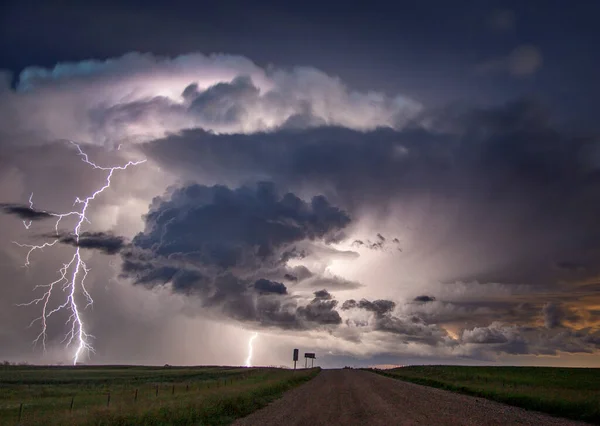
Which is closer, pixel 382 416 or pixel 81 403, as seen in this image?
pixel 382 416

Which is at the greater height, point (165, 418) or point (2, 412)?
point (165, 418)

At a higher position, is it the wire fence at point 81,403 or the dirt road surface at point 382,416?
the dirt road surface at point 382,416

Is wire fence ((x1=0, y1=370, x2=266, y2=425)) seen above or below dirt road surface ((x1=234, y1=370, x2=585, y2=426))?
below

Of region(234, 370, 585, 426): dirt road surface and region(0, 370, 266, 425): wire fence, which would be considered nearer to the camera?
region(234, 370, 585, 426): dirt road surface

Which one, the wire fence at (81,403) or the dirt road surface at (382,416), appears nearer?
the dirt road surface at (382,416)

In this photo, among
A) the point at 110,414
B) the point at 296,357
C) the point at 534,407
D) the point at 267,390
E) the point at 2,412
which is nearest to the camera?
the point at 110,414

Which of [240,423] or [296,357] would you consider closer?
[240,423]

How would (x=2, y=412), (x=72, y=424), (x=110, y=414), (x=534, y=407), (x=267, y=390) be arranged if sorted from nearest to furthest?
(x=72, y=424) → (x=110, y=414) → (x=534, y=407) → (x=2, y=412) → (x=267, y=390)

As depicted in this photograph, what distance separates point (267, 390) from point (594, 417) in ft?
76.6

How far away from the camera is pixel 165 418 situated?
20500 mm

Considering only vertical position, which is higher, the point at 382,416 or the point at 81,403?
the point at 382,416

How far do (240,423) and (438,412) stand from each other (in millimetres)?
10273

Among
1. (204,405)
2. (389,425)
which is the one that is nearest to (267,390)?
(204,405)

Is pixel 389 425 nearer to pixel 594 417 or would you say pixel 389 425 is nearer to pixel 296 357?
pixel 594 417
